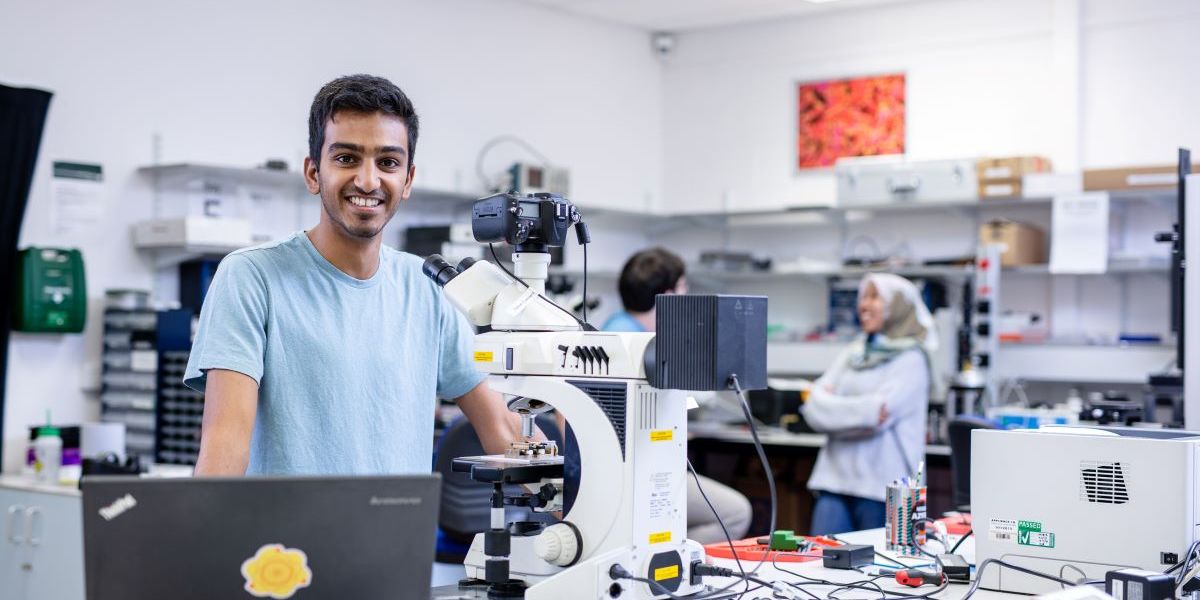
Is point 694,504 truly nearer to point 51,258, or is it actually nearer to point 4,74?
point 51,258

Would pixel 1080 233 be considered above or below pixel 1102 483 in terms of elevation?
above

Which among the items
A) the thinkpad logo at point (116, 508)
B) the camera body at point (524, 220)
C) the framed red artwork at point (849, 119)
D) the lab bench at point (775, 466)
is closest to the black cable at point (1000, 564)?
the camera body at point (524, 220)

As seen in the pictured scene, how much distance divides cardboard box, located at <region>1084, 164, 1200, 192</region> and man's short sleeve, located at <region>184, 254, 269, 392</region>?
4402mm

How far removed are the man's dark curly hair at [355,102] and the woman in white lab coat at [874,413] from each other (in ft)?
9.51

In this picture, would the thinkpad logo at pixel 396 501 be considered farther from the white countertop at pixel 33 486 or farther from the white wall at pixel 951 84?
the white wall at pixel 951 84

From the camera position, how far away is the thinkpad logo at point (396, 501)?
1296 mm

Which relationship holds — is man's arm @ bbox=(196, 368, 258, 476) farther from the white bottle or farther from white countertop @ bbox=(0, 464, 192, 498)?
the white bottle

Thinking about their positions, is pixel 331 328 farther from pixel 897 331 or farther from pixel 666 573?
pixel 897 331

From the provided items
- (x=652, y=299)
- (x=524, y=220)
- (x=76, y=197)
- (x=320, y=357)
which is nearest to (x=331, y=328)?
(x=320, y=357)

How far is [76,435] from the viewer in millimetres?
4410

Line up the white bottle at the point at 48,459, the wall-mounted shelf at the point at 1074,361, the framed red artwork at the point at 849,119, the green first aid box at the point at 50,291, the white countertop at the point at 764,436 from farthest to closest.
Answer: the framed red artwork at the point at 849,119, the wall-mounted shelf at the point at 1074,361, the white countertop at the point at 764,436, the green first aid box at the point at 50,291, the white bottle at the point at 48,459

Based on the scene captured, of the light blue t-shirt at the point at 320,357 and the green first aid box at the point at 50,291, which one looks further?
the green first aid box at the point at 50,291

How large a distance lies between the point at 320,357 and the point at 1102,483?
1.33 meters

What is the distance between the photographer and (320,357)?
6.27 feet
